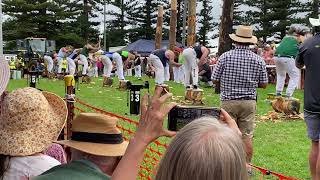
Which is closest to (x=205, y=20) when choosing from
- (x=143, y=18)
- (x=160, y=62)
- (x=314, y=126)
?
(x=143, y=18)

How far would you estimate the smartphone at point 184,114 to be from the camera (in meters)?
2.27

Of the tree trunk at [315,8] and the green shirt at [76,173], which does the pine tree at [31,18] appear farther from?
the green shirt at [76,173]

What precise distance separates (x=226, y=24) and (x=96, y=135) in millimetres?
13844

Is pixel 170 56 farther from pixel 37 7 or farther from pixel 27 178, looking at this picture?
pixel 37 7

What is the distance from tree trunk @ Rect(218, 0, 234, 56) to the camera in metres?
16.1

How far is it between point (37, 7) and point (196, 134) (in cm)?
4732

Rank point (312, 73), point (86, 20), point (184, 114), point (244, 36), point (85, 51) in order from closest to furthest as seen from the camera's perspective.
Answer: point (184, 114) → point (312, 73) → point (244, 36) → point (85, 51) → point (86, 20)

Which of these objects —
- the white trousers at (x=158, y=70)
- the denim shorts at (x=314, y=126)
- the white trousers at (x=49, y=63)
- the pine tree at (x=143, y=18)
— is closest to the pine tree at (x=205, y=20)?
the pine tree at (x=143, y=18)

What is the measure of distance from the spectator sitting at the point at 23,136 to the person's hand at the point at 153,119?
1.05 metres

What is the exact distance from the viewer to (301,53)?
5109mm

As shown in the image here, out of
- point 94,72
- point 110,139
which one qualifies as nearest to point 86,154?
point 110,139

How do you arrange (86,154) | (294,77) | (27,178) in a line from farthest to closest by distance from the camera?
(294,77), (27,178), (86,154)

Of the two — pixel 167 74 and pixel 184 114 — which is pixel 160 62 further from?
pixel 184 114

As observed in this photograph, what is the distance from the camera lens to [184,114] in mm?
2289
